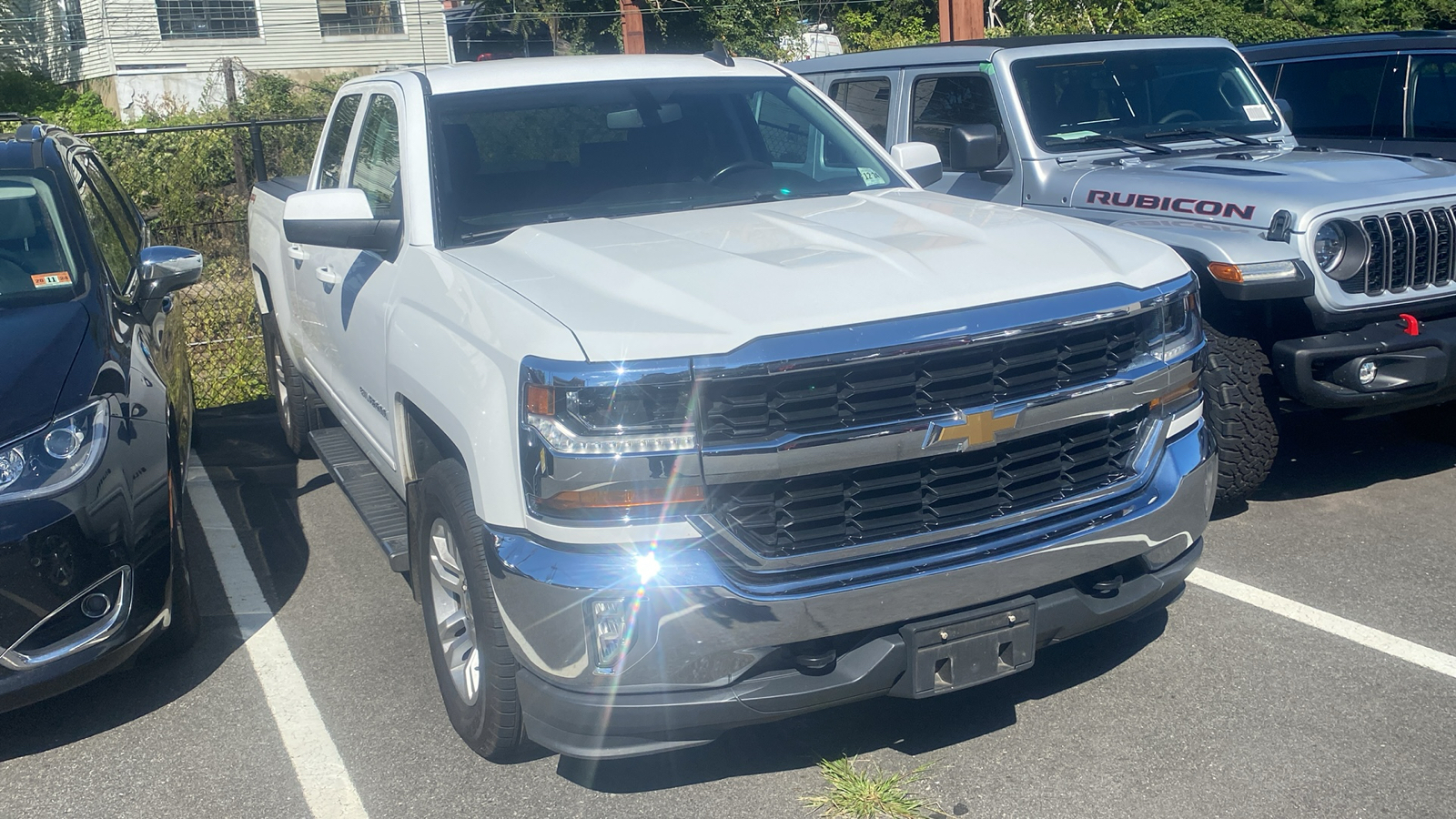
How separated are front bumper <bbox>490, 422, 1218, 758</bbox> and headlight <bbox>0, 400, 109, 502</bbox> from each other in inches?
58.6

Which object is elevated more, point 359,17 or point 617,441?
point 359,17

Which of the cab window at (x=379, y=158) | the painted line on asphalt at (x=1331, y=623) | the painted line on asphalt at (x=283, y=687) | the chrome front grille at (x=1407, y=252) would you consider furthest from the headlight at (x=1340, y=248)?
the painted line on asphalt at (x=283, y=687)

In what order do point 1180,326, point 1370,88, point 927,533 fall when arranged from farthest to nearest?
point 1370,88 → point 1180,326 → point 927,533

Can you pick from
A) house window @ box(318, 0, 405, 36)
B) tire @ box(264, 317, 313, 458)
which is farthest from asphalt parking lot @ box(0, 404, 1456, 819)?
house window @ box(318, 0, 405, 36)

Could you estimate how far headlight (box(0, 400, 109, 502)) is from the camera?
3.53m

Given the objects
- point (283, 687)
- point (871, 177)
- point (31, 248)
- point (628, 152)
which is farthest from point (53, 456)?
point (871, 177)

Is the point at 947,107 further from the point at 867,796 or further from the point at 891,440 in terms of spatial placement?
the point at 867,796

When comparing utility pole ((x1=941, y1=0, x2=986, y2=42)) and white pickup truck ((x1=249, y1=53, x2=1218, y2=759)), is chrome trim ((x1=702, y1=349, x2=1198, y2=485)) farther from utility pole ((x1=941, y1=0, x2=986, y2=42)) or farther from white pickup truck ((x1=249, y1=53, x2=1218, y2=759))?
utility pole ((x1=941, y1=0, x2=986, y2=42))

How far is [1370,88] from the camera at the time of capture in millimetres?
7211

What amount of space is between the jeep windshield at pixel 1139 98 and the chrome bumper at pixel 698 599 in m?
3.59

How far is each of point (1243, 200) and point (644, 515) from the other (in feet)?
10.8

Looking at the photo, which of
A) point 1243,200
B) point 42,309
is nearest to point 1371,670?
point 1243,200

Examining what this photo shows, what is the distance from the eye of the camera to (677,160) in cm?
442

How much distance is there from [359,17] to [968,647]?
99.4 ft
